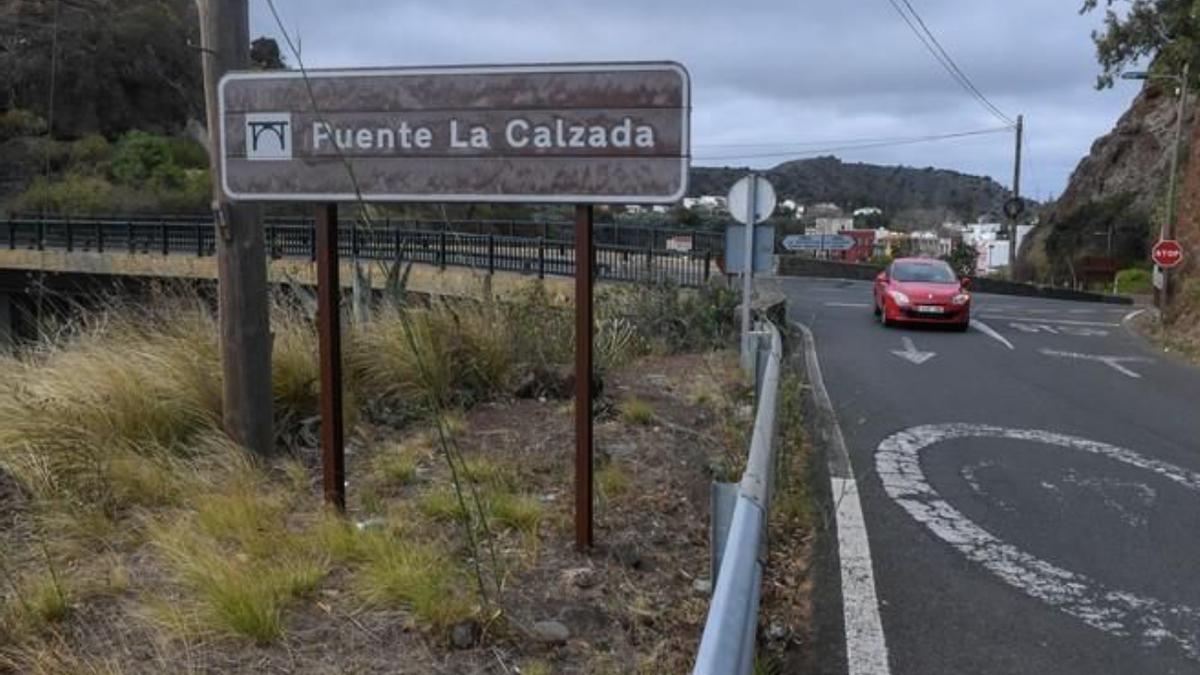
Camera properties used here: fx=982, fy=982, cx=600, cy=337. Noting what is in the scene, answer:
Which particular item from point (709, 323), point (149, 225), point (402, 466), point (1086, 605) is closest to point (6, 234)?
point (149, 225)

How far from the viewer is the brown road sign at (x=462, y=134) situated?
13.3ft

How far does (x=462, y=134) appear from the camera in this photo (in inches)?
168

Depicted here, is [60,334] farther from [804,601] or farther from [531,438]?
[804,601]

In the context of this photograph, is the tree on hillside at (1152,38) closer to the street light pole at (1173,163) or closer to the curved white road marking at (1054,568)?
the street light pole at (1173,163)

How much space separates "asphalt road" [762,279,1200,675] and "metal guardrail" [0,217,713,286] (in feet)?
19.2

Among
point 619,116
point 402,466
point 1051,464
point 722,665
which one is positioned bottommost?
point 1051,464

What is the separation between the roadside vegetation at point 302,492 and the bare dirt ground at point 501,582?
15 millimetres

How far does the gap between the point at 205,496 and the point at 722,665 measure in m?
3.45

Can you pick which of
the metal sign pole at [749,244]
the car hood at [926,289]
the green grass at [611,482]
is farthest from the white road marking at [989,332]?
the green grass at [611,482]

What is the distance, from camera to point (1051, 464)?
785 cm

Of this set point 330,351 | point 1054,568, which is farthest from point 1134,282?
point 330,351

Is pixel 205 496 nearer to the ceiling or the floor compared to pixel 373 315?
nearer to the floor

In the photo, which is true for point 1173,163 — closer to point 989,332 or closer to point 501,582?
point 989,332

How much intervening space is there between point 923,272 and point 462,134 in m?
19.6
